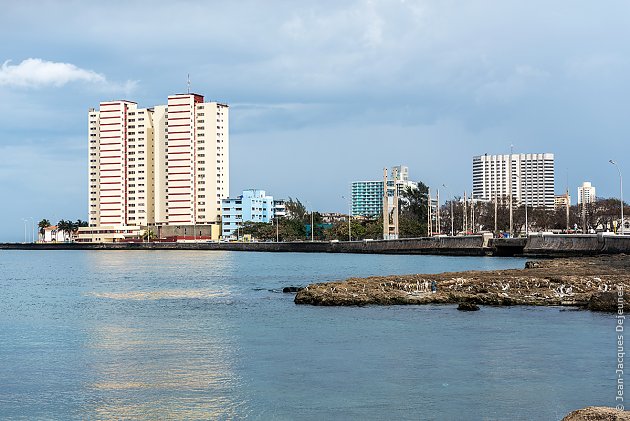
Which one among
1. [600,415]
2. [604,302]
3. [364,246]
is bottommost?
[604,302]

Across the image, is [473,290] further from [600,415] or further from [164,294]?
[600,415]

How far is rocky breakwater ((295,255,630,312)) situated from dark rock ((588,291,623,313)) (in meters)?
0.87

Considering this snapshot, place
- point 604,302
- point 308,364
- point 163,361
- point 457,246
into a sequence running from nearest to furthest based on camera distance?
point 308,364 → point 163,361 → point 604,302 → point 457,246

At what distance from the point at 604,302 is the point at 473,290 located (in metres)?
7.33

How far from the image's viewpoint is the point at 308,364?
75.2 ft

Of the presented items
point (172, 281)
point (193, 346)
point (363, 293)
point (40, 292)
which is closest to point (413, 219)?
point (172, 281)

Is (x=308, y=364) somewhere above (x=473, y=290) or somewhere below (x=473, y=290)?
below

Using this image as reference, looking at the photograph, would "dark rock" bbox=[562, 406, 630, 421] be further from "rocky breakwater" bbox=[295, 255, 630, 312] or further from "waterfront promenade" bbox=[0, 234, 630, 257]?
"waterfront promenade" bbox=[0, 234, 630, 257]

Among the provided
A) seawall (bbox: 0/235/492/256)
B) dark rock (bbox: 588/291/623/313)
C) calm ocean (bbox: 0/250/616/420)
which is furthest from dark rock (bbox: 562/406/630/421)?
A: seawall (bbox: 0/235/492/256)

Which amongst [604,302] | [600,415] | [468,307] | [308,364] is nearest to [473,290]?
[468,307]

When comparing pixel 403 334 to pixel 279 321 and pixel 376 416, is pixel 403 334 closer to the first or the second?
pixel 279 321

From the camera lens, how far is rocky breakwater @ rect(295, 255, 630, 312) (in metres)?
37.1

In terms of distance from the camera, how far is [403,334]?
28203 mm

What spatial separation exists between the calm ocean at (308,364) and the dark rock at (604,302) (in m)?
1.10
